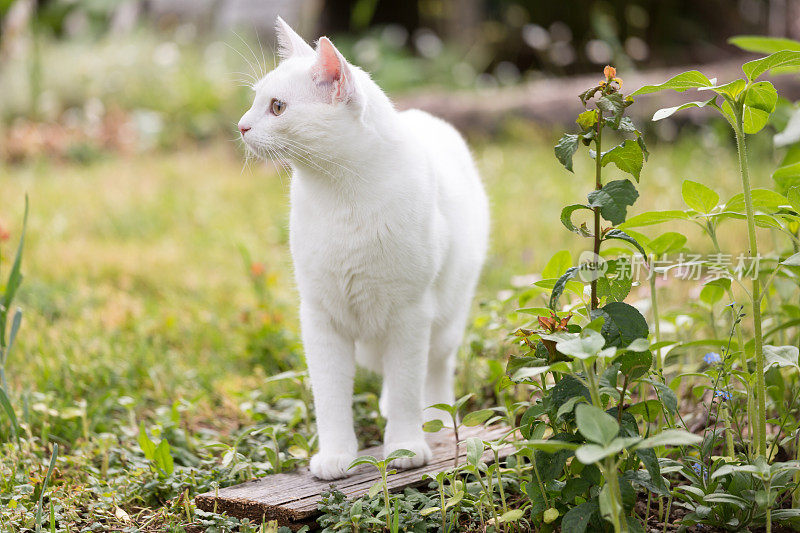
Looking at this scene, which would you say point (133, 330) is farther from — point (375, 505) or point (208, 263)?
point (375, 505)

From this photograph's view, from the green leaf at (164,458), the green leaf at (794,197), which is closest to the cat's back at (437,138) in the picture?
the green leaf at (794,197)

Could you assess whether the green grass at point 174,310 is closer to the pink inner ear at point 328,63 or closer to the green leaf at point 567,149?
the pink inner ear at point 328,63

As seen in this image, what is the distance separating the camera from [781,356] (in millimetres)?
1660

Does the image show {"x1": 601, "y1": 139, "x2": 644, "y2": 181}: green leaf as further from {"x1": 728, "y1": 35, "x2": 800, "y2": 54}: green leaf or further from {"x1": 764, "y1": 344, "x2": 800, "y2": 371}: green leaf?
{"x1": 728, "y1": 35, "x2": 800, "y2": 54}: green leaf

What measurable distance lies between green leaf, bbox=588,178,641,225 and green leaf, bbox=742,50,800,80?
32 cm

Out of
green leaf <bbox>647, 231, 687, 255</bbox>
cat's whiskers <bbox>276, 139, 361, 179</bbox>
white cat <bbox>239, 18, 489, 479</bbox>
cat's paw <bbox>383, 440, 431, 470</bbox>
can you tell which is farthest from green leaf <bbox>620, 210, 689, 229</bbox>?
cat's paw <bbox>383, 440, 431, 470</bbox>

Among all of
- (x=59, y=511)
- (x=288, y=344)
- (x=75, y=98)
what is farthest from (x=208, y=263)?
(x=75, y=98)

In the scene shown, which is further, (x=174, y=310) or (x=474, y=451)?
(x=174, y=310)

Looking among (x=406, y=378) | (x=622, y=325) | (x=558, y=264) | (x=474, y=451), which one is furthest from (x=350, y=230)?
(x=622, y=325)

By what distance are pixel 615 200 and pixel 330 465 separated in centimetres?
95

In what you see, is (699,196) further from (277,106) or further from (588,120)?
(277,106)

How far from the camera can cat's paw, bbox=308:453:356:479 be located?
1931 mm

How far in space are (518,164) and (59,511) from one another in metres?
3.95

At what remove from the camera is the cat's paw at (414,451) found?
77.6 inches
